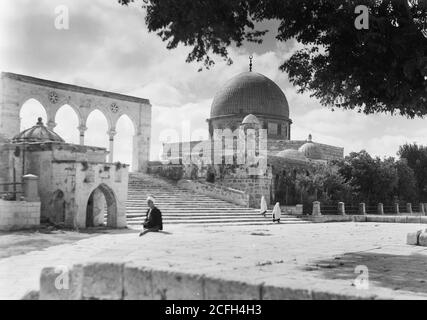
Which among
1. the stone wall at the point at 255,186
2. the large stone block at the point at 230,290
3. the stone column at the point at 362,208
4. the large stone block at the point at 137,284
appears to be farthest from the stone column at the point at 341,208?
the large stone block at the point at 230,290

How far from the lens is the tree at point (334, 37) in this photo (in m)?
7.81

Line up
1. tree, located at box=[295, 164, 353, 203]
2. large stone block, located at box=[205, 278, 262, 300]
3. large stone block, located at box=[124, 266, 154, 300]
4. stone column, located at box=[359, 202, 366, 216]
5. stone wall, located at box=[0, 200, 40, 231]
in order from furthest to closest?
stone column, located at box=[359, 202, 366, 216] < tree, located at box=[295, 164, 353, 203] < stone wall, located at box=[0, 200, 40, 231] < large stone block, located at box=[124, 266, 154, 300] < large stone block, located at box=[205, 278, 262, 300]

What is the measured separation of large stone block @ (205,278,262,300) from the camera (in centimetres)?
466

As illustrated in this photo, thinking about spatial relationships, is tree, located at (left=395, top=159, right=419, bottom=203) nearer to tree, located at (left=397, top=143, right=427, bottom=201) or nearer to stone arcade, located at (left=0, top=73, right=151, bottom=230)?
tree, located at (left=397, top=143, right=427, bottom=201)

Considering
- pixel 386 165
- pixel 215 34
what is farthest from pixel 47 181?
pixel 386 165

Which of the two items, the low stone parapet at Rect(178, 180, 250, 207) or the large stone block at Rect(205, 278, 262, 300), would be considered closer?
the large stone block at Rect(205, 278, 262, 300)

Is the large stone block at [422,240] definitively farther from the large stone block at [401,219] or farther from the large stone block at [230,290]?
the large stone block at [401,219]

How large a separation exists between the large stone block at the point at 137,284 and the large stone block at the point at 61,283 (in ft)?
2.23

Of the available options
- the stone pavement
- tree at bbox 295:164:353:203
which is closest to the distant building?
tree at bbox 295:164:353:203

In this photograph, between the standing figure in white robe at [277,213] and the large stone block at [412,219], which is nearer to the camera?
the large stone block at [412,219]

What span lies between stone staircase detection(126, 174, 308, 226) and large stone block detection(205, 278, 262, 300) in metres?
13.2

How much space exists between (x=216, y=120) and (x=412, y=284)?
145ft

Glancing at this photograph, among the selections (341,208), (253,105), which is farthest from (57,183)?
(253,105)

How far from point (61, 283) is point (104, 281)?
61 centimetres
